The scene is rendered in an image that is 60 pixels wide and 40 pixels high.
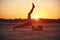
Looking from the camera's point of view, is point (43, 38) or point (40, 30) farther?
point (40, 30)

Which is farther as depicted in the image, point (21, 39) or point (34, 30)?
point (34, 30)

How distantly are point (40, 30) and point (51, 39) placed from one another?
2886 millimetres

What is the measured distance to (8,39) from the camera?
9.84 metres

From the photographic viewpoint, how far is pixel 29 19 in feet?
35.8

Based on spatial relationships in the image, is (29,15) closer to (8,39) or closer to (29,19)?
(29,19)

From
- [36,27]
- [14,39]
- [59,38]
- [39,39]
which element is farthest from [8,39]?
[36,27]

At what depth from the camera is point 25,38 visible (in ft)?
33.2

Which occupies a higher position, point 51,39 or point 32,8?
point 32,8

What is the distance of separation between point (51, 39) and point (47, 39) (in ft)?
0.47

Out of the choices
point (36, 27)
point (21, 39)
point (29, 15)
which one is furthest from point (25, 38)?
point (36, 27)

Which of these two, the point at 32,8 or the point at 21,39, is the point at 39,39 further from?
the point at 32,8

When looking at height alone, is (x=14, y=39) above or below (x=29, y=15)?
below

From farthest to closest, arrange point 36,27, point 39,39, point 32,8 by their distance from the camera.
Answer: point 36,27, point 32,8, point 39,39

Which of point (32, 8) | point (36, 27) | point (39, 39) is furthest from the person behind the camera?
point (36, 27)
